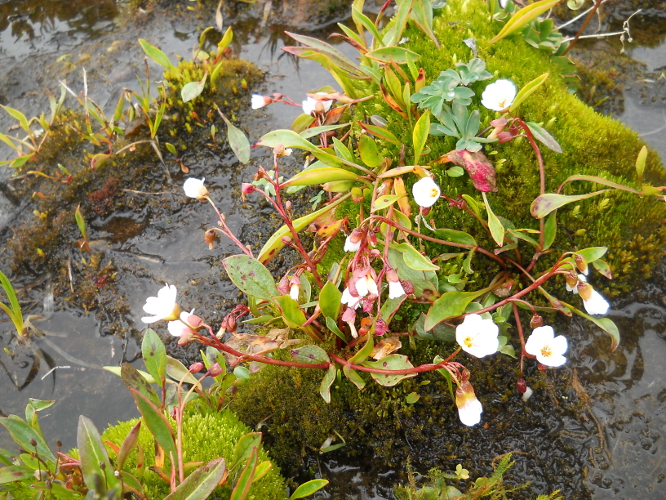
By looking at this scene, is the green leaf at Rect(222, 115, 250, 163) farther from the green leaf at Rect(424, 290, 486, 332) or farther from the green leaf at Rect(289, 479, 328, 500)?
the green leaf at Rect(289, 479, 328, 500)

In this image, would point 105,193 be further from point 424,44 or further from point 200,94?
point 424,44

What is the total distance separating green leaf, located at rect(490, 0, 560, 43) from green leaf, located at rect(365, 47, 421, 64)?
0.58 meters

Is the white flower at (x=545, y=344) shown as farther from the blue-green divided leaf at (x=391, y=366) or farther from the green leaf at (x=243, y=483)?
the green leaf at (x=243, y=483)

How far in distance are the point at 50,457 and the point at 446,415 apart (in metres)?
1.70

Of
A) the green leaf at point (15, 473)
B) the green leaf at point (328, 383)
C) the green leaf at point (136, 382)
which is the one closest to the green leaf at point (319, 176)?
the green leaf at point (328, 383)

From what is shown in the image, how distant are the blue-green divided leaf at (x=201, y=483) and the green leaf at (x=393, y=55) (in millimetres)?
2050

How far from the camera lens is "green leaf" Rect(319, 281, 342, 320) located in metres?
1.95

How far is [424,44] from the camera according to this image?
2711 mm

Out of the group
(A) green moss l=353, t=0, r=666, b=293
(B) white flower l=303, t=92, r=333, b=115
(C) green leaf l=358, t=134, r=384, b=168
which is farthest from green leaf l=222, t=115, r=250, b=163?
(A) green moss l=353, t=0, r=666, b=293

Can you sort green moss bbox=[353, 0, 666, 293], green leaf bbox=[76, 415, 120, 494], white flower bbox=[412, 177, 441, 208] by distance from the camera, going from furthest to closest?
green moss bbox=[353, 0, 666, 293] < white flower bbox=[412, 177, 441, 208] < green leaf bbox=[76, 415, 120, 494]

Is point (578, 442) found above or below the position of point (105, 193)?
below

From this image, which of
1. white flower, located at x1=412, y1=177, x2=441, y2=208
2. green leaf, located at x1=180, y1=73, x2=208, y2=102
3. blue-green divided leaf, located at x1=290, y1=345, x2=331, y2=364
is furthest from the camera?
green leaf, located at x1=180, y1=73, x2=208, y2=102

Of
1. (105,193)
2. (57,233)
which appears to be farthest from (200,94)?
(57,233)

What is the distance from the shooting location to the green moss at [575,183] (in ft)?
7.63
